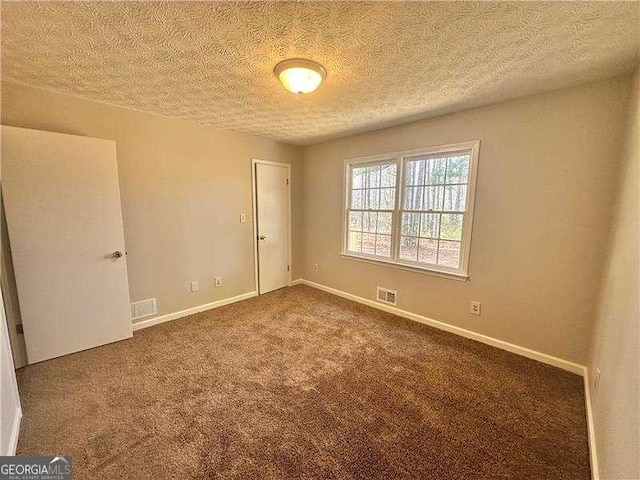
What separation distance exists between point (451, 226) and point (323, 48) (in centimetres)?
208

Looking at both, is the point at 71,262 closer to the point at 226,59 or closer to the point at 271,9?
the point at 226,59

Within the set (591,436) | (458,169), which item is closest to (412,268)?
(458,169)

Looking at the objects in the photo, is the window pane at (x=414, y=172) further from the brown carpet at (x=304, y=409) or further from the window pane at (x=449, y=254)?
the brown carpet at (x=304, y=409)

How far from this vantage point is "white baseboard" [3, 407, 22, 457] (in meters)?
1.35

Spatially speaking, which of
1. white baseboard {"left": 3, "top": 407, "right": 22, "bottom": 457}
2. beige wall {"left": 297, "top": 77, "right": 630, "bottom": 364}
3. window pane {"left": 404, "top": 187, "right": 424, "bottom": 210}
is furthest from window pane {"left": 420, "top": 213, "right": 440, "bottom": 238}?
white baseboard {"left": 3, "top": 407, "right": 22, "bottom": 457}

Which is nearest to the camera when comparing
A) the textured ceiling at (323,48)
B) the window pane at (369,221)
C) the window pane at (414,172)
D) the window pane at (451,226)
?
the textured ceiling at (323,48)

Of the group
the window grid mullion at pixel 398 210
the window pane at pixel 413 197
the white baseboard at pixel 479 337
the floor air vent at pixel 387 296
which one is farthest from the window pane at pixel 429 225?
the white baseboard at pixel 479 337

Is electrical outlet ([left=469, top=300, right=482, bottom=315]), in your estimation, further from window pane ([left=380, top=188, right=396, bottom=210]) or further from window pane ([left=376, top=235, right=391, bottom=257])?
window pane ([left=380, top=188, right=396, bottom=210])

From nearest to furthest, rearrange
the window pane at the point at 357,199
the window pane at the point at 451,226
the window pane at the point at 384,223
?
the window pane at the point at 451,226 < the window pane at the point at 384,223 < the window pane at the point at 357,199

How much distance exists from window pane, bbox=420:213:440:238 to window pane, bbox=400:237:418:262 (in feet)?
0.46

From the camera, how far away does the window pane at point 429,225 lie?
2852mm

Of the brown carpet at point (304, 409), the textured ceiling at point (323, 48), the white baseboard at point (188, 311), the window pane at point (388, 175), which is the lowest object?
the brown carpet at point (304, 409)

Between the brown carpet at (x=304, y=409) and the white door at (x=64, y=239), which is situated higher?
the white door at (x=64, y=239)

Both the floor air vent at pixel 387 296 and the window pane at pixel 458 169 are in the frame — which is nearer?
the window pane at pixel 458 169
